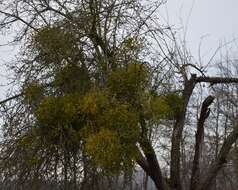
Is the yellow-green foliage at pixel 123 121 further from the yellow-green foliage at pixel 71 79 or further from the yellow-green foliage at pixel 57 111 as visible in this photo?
the yellow-green foliage at pixel 71 79

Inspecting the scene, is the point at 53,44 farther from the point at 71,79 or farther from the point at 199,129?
the point at 199,129

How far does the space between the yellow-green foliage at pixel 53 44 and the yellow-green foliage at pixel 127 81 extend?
60 centimetres

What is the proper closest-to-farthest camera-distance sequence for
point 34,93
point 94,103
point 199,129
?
1. point 94,103
2. point 34,93
3. point 199,129

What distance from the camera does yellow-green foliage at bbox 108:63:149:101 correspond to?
19.4 feet

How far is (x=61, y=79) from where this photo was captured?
20.5ft

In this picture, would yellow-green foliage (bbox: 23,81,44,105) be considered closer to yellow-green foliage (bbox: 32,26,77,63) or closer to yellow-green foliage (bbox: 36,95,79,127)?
yellow-green foliage (bbox: 36,95,79,127)

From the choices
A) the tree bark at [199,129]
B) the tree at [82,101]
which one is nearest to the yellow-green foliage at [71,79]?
the tree at [82,101]

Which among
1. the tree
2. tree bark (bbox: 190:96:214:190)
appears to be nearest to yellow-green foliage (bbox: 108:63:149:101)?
the tree

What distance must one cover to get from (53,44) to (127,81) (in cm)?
93

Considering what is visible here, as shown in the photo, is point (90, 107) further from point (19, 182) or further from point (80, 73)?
point (19, 182)

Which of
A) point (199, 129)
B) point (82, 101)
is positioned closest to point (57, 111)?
point (82, 101)

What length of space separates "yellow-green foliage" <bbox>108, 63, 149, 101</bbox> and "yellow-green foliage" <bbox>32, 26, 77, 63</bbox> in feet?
1.97

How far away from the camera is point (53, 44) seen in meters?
6.10

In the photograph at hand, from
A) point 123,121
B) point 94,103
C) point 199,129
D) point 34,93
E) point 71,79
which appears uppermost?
point 199,129
